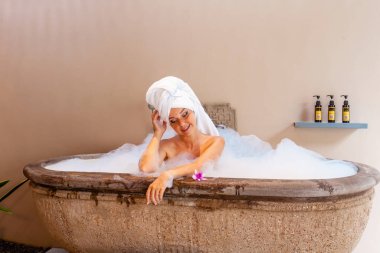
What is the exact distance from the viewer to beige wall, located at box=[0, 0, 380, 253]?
6.19 ft

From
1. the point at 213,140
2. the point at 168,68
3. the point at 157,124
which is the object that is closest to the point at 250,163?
the point at 213,140

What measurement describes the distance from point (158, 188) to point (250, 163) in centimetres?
49

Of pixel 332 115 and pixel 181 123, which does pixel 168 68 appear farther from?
pixel 332 115

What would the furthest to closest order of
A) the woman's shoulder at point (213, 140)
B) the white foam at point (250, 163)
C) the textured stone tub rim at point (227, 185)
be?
1. the woman's shoulder at point (213, 140)
2. the white foam at point (250, 163)
3. the textured stone tub rim at point (227, 185)

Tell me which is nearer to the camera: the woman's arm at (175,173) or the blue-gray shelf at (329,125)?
the woman's arm at (175,173)

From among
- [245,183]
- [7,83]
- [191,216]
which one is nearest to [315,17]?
[245,183]

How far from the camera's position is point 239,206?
1265 mm

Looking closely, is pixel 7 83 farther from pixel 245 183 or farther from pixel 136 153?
pixel 245 183

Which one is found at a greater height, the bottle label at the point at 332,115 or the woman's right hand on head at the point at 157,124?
the woman's right hand on head at the point at 157,124

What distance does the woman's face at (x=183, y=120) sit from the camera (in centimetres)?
147

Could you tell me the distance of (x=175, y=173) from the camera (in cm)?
133

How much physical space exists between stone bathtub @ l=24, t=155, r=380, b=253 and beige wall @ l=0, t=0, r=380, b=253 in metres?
0.60

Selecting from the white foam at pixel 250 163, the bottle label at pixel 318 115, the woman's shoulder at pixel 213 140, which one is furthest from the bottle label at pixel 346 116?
the woman's shoulder at pixel 213 140

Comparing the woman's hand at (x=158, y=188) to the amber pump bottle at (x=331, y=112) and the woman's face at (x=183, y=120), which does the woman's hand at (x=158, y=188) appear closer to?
the woman's face at (x=183, y=120)
